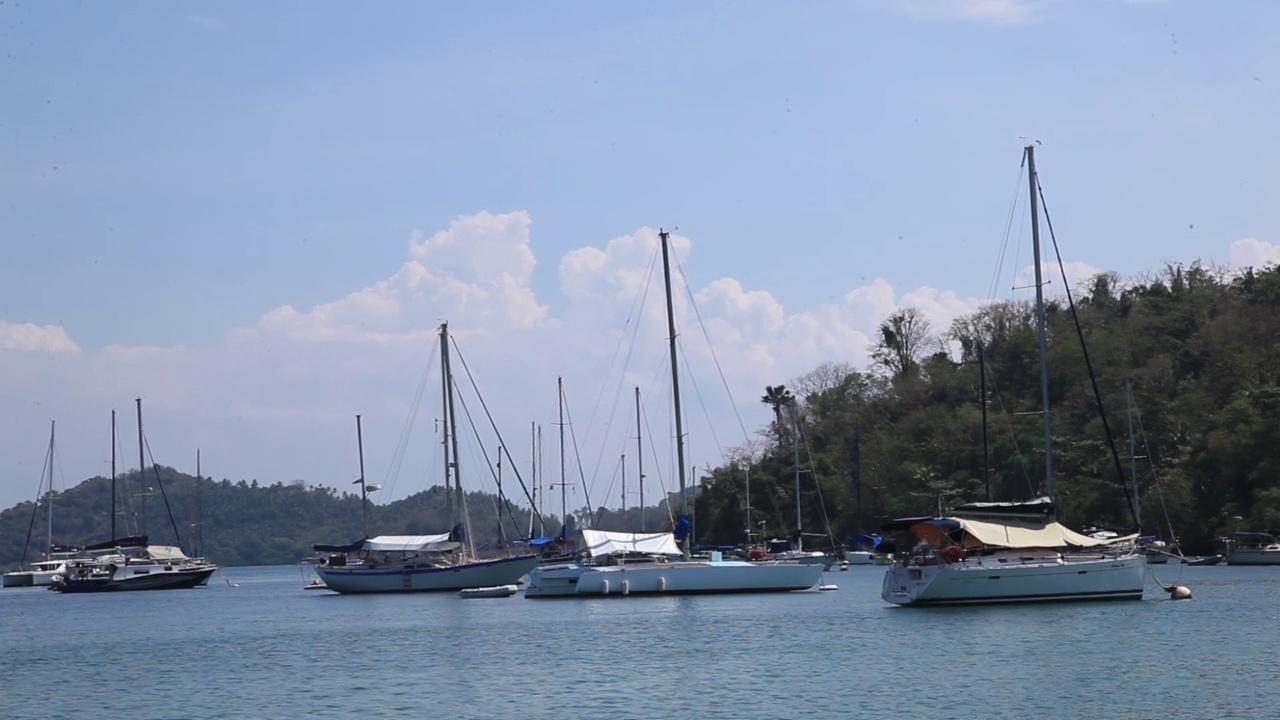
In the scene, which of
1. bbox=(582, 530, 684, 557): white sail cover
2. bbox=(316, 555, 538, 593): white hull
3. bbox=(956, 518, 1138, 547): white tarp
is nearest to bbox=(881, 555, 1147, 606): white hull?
bbox=(956, 518, 1138, 547): white tarp

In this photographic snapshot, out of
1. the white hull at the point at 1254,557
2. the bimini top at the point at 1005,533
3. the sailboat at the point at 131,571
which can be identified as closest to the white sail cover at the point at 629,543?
the bimini top at the point at 1005,533

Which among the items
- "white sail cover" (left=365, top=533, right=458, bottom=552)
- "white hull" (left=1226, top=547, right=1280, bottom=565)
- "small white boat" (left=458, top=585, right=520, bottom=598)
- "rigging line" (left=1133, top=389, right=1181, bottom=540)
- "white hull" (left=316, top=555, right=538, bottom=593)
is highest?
"rigging line" (left=1133, top=389, right=1181, bottom=540)

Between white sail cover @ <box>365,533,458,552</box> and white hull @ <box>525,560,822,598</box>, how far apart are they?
12.2 metres

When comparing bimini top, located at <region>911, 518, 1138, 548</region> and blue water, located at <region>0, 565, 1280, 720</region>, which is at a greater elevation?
bimini top, located at <region>911, 518, 1138, 548</region>

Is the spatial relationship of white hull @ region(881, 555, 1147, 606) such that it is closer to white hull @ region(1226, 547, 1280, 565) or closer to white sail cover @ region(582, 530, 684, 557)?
white sail cover @ region(582, 530, 684, 557)

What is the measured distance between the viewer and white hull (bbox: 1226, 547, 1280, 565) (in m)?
73.4

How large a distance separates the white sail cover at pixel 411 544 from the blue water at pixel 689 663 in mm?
12982

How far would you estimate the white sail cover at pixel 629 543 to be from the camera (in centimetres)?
5728

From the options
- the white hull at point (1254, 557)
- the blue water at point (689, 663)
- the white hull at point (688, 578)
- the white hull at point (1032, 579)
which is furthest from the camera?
the white hull at point (1254, 557)

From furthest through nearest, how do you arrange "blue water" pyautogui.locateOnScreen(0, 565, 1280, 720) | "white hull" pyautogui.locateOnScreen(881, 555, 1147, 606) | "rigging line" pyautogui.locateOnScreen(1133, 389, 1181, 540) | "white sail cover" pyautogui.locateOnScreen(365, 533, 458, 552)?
"rigging line" pyautogui.locateOnScreen(1133, 389, 1181, 540) → "white sail cover" pyautogui.locateOnScreen(365, 533, 458, 552) → "white hull" pyautogui.locateOnScreen(881, 555, 1147, 606) → "blue water" pyautogui.locateOnScreen(0, 565, 1280, 720)

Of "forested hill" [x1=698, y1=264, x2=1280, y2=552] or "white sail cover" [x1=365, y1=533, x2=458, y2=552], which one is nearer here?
"white sail cover" [x1=365, y1=533, x2=458, y2=552]

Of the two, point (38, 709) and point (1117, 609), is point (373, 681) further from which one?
point (1117, 609)

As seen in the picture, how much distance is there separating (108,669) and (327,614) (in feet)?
69.9

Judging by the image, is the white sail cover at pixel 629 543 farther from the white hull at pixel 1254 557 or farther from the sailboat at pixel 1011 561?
the white hull at pixel 1254 557
